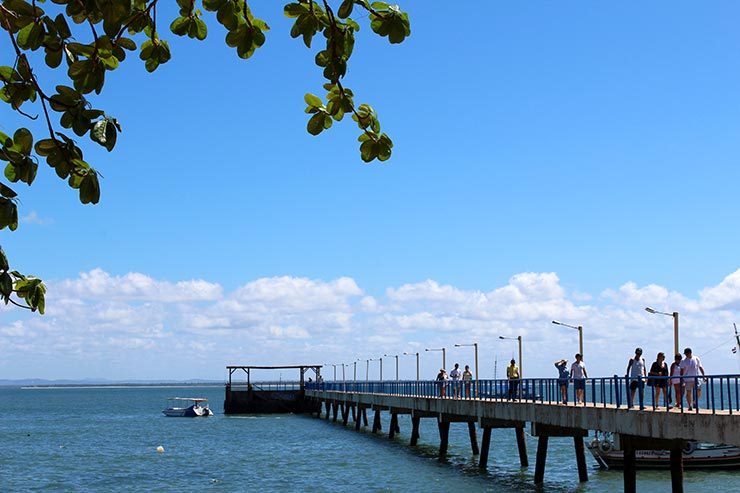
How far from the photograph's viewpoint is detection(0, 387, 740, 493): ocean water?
39125 mm

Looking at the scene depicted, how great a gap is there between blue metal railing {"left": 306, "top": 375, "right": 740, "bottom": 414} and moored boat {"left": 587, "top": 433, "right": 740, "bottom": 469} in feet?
8.21

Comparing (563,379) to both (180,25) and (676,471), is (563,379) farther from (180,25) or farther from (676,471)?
(180,25)

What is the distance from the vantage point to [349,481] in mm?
40625

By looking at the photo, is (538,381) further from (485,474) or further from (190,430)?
(190,430)

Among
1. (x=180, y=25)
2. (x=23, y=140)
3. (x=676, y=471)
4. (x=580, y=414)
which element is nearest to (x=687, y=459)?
(x=580, y=414)

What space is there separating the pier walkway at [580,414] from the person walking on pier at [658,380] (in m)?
0.28

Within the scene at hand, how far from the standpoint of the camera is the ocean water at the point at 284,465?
3912cm

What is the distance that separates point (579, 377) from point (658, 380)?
5.94m

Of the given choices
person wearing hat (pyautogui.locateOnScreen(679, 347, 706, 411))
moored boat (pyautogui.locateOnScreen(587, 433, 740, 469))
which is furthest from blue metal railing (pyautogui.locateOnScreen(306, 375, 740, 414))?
moored boat (pyautogui.locateOnScreen(587, 433, 740, 469))

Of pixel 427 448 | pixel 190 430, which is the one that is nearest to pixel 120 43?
pixel 427 448

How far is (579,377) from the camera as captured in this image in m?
29.6

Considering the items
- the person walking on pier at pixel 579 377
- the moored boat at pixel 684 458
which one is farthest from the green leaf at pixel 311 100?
the moored boat at pixel 684 458

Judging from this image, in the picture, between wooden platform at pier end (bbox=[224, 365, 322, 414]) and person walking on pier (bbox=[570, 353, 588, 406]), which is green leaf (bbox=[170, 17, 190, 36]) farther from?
wooden platform at pier end (bbox=[224, 365, 322, 414])

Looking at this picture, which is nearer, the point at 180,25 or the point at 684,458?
the point at 180,25
